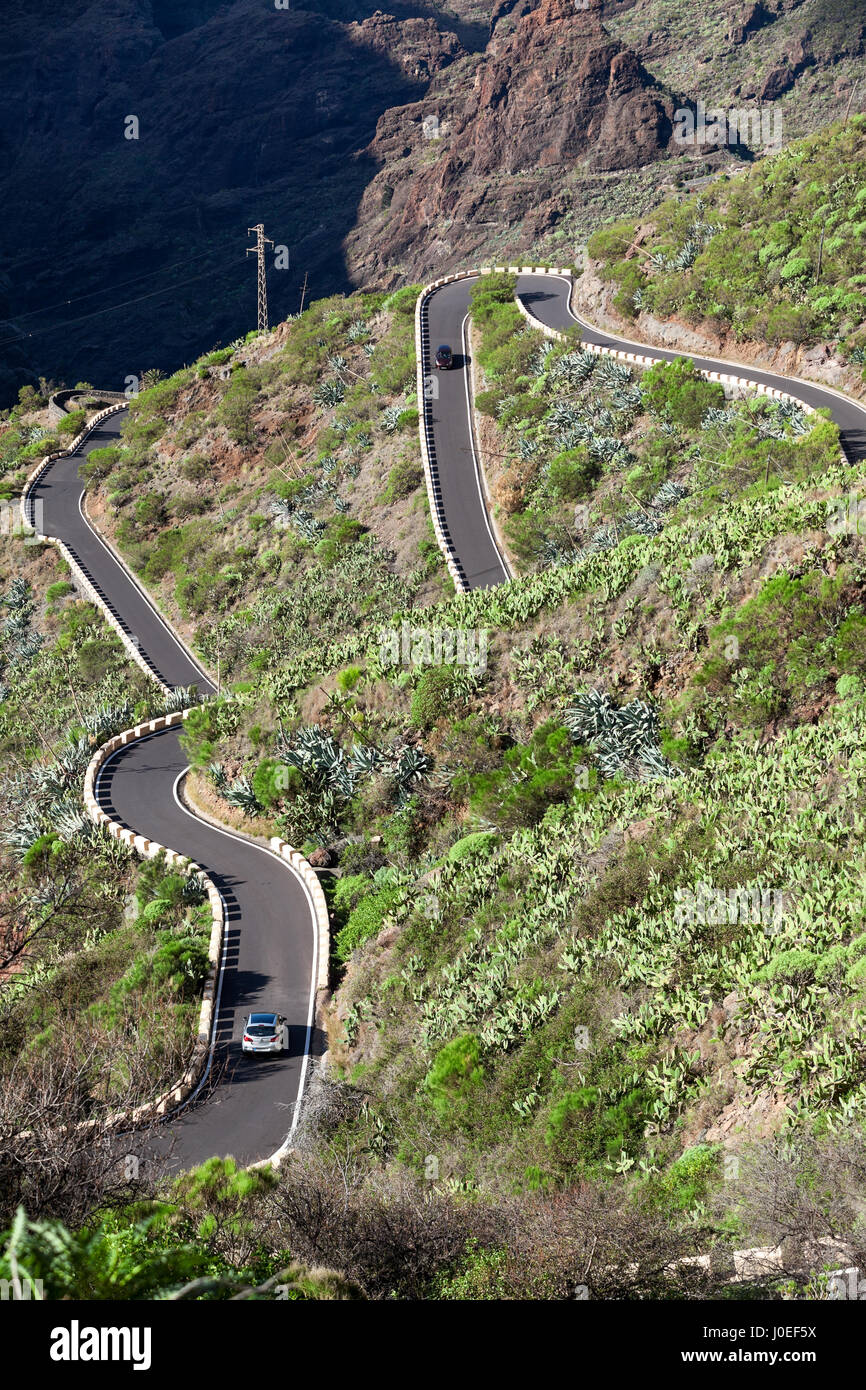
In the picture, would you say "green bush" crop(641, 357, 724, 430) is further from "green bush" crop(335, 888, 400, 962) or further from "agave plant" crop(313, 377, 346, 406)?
"green bush" crop(335, 888, 400, 962)

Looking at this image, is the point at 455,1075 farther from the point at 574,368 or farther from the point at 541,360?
the point at 541,360

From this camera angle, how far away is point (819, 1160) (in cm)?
961

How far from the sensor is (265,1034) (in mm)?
18312

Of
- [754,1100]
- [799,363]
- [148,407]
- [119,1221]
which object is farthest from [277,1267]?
[148,407]

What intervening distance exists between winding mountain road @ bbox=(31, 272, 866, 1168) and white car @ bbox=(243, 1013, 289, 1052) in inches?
9.1

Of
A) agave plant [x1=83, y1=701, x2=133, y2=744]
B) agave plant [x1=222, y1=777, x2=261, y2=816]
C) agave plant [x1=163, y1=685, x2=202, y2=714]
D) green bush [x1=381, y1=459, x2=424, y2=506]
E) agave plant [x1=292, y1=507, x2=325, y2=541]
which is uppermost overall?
green bush [x1=381, y1=459, x2=424, y2=506]

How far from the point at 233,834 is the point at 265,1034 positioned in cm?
945

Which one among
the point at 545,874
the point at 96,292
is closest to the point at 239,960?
the point at 545,874

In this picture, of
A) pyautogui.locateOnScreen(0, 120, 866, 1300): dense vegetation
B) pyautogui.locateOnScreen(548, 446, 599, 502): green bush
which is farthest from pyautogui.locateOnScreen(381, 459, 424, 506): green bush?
pyautogui.locateOnScreen(548, 446, 599, 502): green bush

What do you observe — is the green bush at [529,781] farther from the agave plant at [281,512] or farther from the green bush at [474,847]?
the agave plant at [281,512]

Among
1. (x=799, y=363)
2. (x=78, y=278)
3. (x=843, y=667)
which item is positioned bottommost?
(x=843, y=667)

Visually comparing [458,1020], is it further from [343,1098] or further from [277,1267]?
[277,1267]

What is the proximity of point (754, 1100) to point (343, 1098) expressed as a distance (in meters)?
7.09

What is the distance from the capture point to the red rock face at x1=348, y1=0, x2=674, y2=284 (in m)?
112
